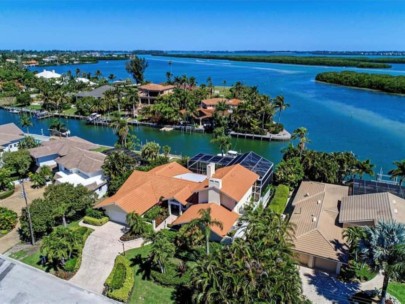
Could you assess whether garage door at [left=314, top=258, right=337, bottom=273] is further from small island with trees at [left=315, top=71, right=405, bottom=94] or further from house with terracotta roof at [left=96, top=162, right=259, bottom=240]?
small island with trees at [left=315, top=71, right=405, bottom=94]

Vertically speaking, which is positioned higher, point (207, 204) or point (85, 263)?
point (207, 204)

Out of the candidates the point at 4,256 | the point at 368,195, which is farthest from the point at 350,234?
the point at 4,256

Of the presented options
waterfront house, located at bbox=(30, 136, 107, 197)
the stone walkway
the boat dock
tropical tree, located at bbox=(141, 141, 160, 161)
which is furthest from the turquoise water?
the stone walkway

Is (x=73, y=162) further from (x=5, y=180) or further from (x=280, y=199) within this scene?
(x=280, y=199)

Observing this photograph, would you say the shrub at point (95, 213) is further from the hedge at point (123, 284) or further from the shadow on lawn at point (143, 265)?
the hedge at point (123, 284)

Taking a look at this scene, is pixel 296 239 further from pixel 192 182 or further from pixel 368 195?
pixel 192 182

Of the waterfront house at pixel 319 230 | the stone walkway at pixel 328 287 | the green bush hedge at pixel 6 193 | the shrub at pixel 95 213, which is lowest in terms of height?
the green bush hedge at pixel 6 193

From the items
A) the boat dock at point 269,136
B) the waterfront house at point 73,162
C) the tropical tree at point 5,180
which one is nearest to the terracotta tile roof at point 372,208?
the waterfront house at point 73,162
